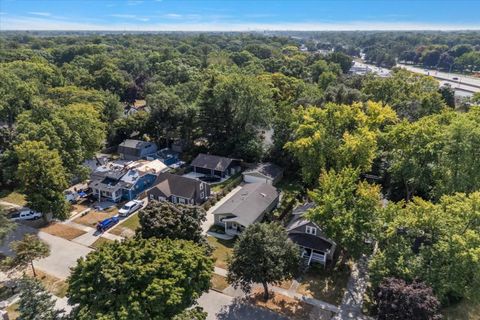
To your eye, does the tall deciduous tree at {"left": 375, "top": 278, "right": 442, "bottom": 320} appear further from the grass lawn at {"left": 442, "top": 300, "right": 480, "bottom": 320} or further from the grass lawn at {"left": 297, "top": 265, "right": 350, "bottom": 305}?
the grass lawn at {"left": 442, "top": 300, "right": 480, "bottom": 320}

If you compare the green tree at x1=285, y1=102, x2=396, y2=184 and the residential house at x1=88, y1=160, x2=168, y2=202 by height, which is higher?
the green tree at x1=285, y1=102, x2=396, y2=184

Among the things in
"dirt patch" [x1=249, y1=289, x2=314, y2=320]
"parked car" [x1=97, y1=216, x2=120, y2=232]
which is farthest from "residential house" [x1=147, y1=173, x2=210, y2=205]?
"dirt patch" [x1=249, y1=289, x2=314, y2=320]

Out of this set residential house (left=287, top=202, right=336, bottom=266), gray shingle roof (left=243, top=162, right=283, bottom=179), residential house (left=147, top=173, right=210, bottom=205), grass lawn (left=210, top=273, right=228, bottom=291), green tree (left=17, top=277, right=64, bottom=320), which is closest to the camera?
green tree (left=17, top=277, right=64, bottom=320)

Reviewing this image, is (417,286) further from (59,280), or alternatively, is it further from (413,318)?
(59,280)

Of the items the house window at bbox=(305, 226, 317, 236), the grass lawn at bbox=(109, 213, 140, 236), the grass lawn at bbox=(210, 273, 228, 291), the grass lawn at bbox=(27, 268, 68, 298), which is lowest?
the grass lawn at bbox=(27, 268, 68, 298)

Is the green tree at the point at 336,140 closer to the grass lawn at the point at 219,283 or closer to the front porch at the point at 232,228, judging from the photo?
the front porch at the point at 232,228

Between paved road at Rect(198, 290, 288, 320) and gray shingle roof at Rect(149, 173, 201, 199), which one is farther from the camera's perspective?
gray shingle roof at Rect(149, 173, 201, 199)

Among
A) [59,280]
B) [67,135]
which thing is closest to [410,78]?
[67,135]

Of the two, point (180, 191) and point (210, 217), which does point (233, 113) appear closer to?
point (180, 191)

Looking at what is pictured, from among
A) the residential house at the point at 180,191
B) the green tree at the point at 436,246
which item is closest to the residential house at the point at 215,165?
the residential house at the point at 180,191
